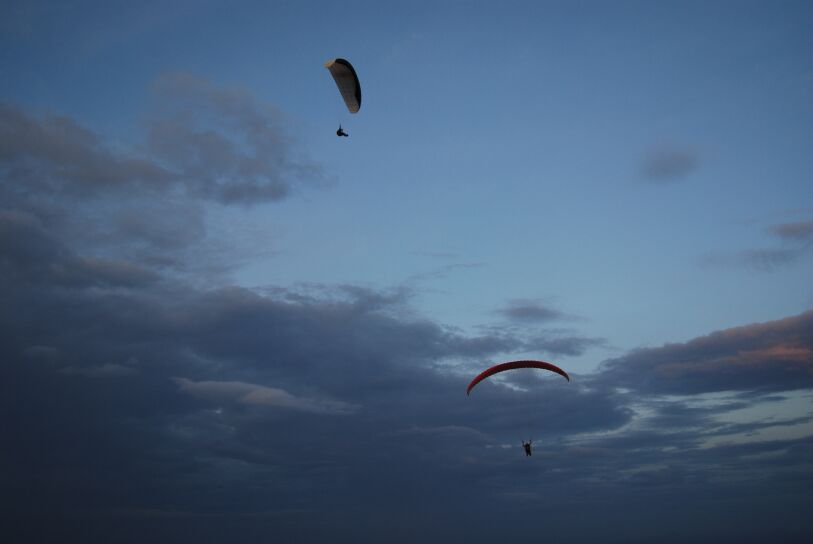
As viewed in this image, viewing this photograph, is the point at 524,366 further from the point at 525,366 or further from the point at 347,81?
the point at 347,81

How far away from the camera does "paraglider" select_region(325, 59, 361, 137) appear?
124 feet

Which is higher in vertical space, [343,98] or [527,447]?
[343,98]

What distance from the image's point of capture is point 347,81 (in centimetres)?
3941

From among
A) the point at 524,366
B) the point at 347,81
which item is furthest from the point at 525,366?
the point at 347,81

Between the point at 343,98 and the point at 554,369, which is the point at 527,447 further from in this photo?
the point at 343,98

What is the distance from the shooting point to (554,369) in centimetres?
4503

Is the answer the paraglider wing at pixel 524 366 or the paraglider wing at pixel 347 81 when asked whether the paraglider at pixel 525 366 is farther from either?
the paraglider wing at pixel 347 81

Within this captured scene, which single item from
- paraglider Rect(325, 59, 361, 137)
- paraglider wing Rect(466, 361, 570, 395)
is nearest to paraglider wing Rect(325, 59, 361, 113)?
paraglider Rect(325, 59, 361, 137)

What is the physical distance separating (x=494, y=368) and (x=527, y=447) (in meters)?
7.41

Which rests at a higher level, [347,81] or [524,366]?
[347,81]

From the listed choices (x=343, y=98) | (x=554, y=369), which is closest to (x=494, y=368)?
(x=554, y=369)

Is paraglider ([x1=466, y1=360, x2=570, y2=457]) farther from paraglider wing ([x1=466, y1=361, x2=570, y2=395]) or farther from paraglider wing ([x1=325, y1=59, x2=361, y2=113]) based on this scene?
paraglider wing ([x1=325, y1=59, x2=361, y2=113])

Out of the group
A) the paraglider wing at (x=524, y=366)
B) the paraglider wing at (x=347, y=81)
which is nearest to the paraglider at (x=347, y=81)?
the paraglider wing at (x=347, y=81)

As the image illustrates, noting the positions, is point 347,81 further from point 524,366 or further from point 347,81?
point 524,366
